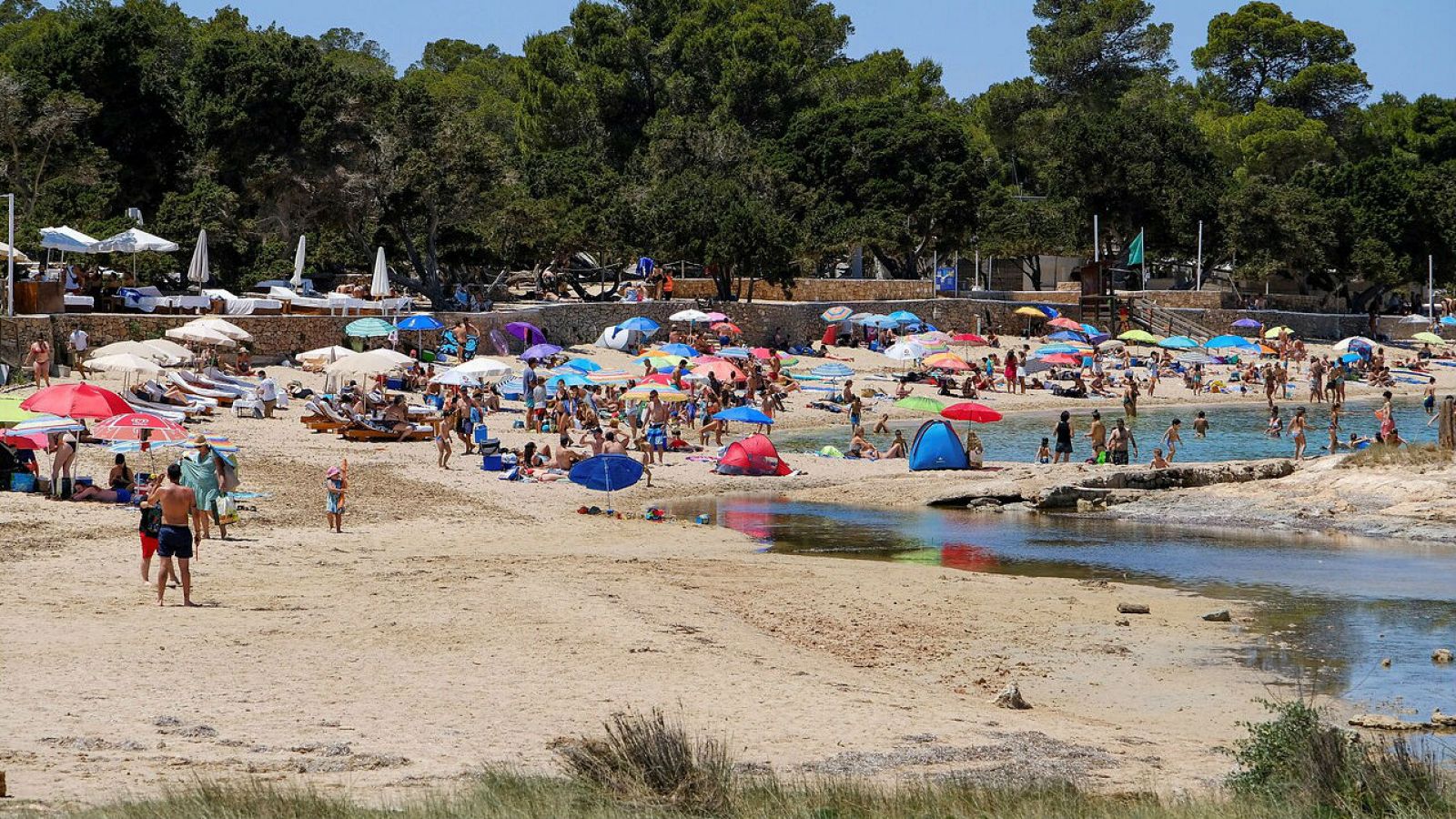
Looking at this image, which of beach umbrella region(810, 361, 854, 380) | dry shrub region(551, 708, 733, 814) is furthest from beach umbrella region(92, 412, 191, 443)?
beach umbrella region(810, 361, 854, 380)

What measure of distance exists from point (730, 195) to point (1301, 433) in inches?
1068

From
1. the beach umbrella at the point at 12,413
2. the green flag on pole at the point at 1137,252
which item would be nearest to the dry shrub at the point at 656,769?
the beach umbrella at the point at 12,413

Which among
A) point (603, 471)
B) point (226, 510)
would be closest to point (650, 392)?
point (603, 471)

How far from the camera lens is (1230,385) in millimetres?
48281

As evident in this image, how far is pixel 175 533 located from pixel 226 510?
476 cm

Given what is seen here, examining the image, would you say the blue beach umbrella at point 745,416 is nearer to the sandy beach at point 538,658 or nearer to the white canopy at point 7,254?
the sandy beach at point 538,658

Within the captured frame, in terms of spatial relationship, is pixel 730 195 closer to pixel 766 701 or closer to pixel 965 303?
pixel 965 303

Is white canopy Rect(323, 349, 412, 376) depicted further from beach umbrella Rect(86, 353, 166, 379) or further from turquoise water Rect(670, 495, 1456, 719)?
turquoise water Rect(670, 495, 1456, 719)

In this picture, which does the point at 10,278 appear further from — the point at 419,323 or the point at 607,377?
the point at 607,377

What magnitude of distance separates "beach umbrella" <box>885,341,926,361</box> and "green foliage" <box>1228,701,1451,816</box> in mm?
32087

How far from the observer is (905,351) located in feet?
138

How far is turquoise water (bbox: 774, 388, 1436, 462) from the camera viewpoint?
3253 cm

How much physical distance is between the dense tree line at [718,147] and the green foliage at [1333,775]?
37.0 m

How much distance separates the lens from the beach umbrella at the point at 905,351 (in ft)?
137
